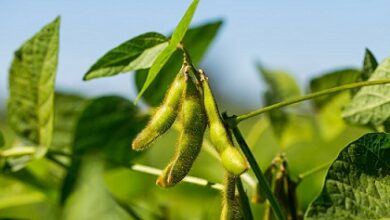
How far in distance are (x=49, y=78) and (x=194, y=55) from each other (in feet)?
1.40

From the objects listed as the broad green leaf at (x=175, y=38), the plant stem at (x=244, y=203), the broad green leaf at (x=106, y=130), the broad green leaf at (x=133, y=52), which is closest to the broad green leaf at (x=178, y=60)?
the broad green leaf at (x=106, y=130)

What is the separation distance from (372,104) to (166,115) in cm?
44

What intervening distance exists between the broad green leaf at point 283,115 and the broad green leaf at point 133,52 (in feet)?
2.35

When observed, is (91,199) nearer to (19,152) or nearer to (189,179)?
(19,152)

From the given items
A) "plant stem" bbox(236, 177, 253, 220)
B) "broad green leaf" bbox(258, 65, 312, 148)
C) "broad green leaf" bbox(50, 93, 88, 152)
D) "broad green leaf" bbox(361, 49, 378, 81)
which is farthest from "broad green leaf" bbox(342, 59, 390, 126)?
"broad green leaf" bbox(50, 93, 88, 152)

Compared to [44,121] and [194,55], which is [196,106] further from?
[194,55]

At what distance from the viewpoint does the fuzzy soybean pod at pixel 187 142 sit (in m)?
0.92

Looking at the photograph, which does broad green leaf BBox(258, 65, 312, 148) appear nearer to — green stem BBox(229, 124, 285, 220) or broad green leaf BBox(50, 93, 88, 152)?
broad green leaf BBox(50, 93, 88, 152)

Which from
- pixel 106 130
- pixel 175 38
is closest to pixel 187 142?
pixel 175 38

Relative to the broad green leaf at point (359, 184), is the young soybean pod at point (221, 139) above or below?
above

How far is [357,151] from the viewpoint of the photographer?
93 centimetres

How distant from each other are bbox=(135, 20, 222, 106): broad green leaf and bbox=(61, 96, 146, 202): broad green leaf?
6cm

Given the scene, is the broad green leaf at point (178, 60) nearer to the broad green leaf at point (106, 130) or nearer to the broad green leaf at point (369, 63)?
the broad green leaf at point (106, 130)

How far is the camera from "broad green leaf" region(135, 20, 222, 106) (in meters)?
1.52
